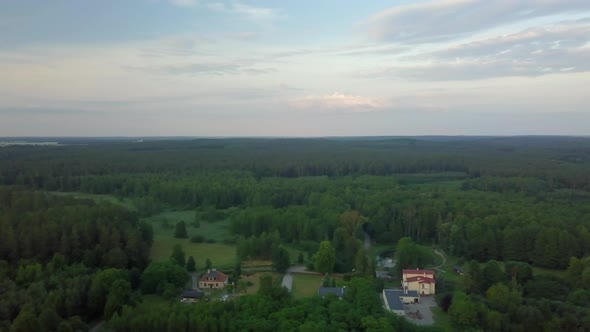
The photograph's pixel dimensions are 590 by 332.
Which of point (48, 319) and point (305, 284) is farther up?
point (48, 319)

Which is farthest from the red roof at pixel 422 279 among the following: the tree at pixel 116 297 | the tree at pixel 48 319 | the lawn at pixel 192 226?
the tree at pixel 48 319

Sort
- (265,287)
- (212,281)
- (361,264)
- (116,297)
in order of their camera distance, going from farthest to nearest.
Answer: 1. (361,264)
2. (212,281)
3. (265,287)
4. (116,297)

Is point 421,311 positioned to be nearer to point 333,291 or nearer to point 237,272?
point 333,291

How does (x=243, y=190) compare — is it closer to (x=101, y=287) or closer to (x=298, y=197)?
(x=298, y=197)

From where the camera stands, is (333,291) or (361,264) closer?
(333,291)

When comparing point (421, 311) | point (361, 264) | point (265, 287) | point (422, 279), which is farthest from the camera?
point (361, 264)

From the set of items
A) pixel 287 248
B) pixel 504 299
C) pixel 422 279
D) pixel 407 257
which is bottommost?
pixel 287 248

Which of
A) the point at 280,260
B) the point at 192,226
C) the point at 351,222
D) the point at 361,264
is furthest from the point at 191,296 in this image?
the point at 192,226

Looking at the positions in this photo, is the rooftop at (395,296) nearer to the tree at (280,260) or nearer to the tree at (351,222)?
the tree at (280,260)
